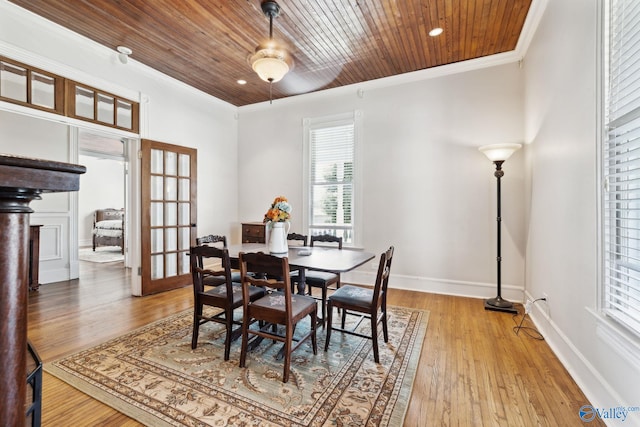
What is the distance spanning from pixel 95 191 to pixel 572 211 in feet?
34.9

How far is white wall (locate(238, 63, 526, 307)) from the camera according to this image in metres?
3.54

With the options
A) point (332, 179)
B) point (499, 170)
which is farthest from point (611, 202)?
point (332, 179)

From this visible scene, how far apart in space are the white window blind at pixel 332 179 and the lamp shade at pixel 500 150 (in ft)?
6.14

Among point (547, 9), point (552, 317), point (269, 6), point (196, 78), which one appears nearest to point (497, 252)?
point (552, 317)

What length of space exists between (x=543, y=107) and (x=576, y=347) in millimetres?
2088

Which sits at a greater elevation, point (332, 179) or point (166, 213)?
point (332, 179)

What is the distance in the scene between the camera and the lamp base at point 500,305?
3209 millimetres

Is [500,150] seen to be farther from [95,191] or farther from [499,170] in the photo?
[95,191]

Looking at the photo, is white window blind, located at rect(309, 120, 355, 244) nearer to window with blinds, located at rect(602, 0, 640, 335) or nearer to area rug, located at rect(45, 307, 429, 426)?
area rug, located at rect(45, 307, 429, 426)

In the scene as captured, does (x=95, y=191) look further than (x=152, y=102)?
Yes

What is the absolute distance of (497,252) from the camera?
3387 millimetres

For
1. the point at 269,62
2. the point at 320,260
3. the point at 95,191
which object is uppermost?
the point at 269,62

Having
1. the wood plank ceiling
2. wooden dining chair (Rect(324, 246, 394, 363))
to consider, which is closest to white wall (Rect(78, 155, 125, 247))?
the wood plank ceiling

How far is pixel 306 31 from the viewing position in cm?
307
